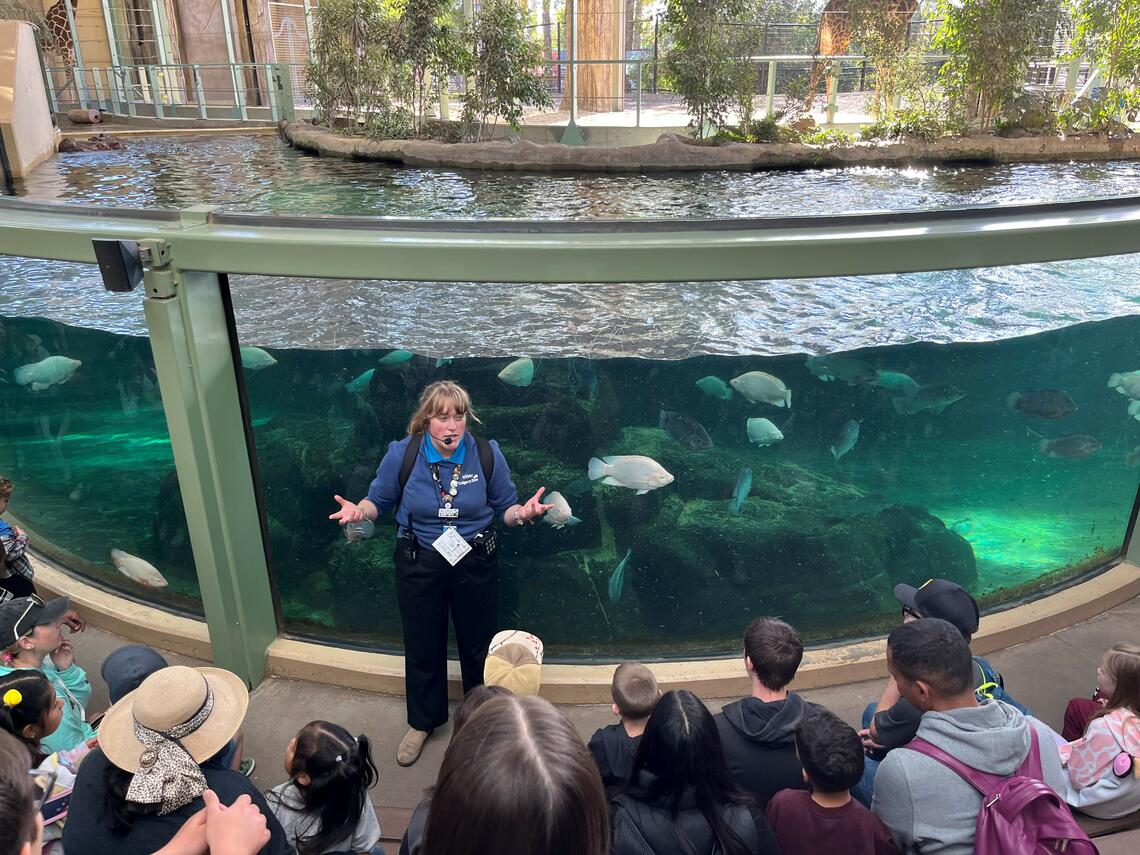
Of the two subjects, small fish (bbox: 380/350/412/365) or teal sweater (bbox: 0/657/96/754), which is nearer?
teal sweater (bbox: 0/657/96/754)

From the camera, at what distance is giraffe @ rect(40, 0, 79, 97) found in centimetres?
2550

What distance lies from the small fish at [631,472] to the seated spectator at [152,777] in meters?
1.60

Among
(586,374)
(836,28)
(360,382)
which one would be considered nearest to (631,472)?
(586,374)

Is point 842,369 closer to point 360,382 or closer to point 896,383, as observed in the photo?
point 896,383

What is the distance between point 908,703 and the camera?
2240mm

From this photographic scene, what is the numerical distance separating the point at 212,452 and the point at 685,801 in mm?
1945

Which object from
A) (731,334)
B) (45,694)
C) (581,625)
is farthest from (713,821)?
(731,334)

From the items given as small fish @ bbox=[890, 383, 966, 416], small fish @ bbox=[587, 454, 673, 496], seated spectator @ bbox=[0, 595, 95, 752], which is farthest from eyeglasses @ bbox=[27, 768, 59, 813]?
small fish @ bbox=[890, 383, 966, 416]

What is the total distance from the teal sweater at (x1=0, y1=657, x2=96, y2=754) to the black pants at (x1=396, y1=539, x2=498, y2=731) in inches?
38.7

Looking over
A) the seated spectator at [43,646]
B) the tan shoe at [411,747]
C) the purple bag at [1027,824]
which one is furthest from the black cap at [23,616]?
the purple bag at [1027,824]

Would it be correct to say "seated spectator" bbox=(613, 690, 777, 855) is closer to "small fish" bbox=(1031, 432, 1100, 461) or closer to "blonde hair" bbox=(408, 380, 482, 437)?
"blonde hair" bbox=(408, 380, 482, 437)

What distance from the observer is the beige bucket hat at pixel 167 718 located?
5.47 ft

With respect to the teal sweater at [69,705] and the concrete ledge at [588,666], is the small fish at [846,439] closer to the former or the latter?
the concrete ledge at [588,666]

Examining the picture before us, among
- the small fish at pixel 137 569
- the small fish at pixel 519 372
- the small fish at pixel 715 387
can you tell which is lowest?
the small fish at pixel 137 569
